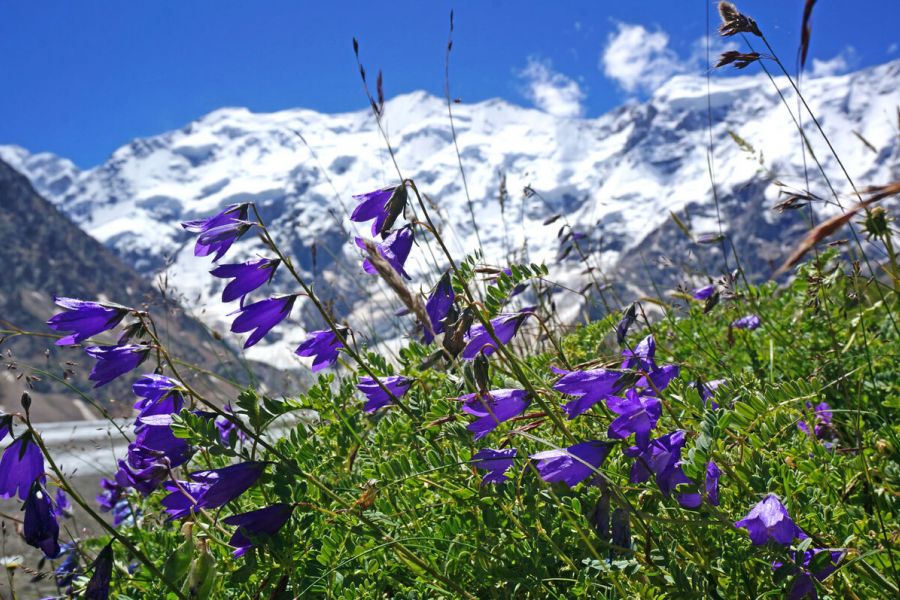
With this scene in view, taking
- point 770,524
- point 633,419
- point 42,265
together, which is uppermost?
point 42,265

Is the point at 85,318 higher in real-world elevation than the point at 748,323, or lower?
higher

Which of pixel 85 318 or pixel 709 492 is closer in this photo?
pixel 709 492

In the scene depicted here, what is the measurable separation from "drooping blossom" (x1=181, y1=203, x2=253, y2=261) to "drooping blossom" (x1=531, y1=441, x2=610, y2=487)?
0.81 meters

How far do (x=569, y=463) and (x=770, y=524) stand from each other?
38cm

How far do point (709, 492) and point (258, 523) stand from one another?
36.3 inches

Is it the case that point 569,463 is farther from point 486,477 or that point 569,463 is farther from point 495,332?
point 495,332

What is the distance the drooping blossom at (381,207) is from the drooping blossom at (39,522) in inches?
35.0

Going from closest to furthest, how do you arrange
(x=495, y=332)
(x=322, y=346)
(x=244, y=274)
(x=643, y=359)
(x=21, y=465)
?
(x=21, y=465) < (x=643, y=359) < (x=244, y=274) < (x=495, y=332) < (x=322, y=346)

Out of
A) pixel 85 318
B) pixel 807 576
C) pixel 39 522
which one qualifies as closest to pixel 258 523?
pixel 39 522

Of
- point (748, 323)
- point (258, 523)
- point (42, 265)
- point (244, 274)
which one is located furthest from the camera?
point (42, 265)

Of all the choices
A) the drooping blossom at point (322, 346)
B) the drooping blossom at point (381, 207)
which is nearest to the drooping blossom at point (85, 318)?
the drooping blossom at point (322, 346)

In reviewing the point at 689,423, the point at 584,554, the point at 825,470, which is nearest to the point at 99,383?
the point at 584,554

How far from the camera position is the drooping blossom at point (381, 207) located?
1696mm

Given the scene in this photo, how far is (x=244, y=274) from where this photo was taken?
1770 millimetres
